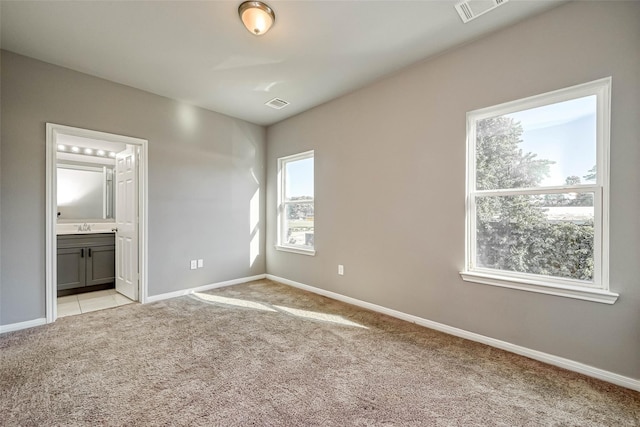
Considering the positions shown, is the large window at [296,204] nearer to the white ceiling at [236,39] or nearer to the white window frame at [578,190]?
the white ceiling at [236,39]

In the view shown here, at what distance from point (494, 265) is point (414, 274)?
0.74m

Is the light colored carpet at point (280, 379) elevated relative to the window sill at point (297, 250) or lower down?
lower down

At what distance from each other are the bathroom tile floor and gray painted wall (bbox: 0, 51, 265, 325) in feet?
1.41

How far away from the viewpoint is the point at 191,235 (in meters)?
3.91

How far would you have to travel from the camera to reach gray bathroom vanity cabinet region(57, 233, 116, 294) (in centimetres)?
381

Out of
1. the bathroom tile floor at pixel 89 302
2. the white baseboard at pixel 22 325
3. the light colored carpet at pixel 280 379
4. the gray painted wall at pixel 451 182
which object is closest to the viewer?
the light colored carpet at pixel 280 379

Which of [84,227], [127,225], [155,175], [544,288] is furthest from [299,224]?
[84,227]

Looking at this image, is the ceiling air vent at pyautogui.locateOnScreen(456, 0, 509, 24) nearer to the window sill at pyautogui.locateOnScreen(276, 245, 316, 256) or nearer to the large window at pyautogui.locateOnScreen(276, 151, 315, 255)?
the large window at pyautogui.locateOnScreen(276, 151, 315, 255)

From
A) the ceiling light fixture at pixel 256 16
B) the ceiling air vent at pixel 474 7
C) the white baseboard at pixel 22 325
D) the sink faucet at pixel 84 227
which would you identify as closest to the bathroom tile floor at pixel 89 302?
the white baseboard at pixel 22 325

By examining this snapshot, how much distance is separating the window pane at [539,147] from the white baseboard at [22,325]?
4.56 m

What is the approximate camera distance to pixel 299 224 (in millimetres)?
4352

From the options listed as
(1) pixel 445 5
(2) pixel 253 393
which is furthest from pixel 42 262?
(1) pixel 445 5

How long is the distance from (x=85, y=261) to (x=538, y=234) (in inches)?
219

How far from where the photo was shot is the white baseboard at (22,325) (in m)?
2.60
